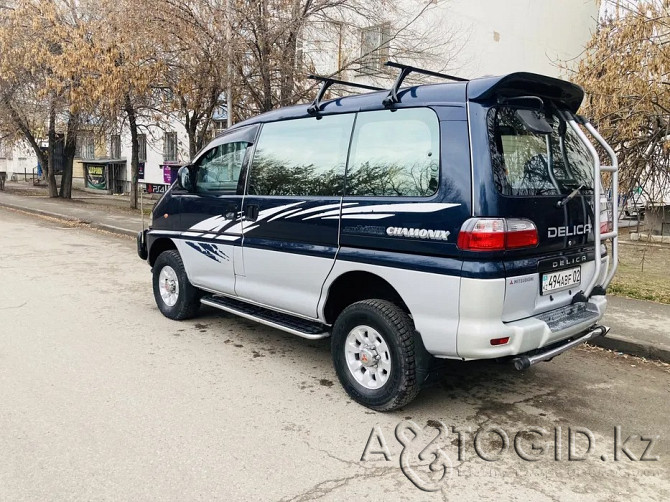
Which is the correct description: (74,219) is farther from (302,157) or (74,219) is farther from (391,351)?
(391,351)

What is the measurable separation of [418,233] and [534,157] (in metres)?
0.96

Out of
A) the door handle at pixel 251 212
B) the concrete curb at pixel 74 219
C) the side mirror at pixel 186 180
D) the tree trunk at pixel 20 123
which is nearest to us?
the door handle at pixel 251 212

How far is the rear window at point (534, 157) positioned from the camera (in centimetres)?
353

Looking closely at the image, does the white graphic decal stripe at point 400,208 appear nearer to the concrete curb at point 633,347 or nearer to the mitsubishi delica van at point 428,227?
the mitsubishi delica van at point 428,227

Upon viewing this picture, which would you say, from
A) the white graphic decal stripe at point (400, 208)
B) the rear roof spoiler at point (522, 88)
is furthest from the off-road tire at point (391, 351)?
the rear roof spoiler at point (522, 88)

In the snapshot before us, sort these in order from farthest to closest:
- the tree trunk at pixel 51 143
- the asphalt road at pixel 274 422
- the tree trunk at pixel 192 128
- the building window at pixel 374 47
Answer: the tree trunk at pixel 51 143 → the tree trunk at pixel 192 128 → the building window at pixel 374 47 → the asphalt road at pixel 274 422

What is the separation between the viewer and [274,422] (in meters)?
3.77

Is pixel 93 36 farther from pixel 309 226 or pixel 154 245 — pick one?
pixel 309 226

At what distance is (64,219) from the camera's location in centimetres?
1678

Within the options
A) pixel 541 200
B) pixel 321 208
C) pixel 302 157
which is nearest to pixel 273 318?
pixel 321 208

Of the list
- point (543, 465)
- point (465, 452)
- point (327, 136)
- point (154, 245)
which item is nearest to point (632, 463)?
point (543, 465)

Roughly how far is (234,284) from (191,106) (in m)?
10.5

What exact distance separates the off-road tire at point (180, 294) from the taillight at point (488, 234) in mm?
3459

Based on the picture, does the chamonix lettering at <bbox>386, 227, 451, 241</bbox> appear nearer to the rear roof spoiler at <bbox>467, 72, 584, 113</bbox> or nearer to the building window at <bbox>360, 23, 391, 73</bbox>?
the rear roof spoiler at <bbox>467, 72, 584, 113</bbox>
